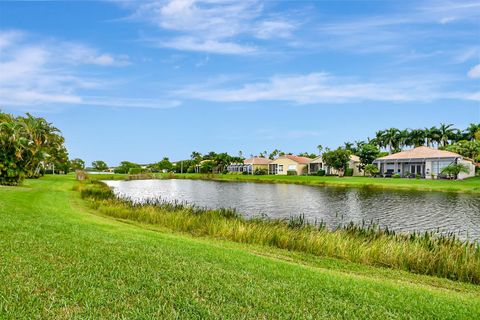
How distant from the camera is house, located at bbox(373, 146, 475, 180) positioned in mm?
57344

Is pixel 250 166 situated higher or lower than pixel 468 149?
lower

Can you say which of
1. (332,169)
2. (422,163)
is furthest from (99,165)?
(422,163)

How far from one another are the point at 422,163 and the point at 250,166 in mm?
48872

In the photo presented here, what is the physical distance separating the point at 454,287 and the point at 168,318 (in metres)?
6.62

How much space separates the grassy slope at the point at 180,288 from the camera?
4938 mm

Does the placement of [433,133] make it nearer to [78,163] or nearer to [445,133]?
[445,133]

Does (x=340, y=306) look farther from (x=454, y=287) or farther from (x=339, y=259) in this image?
(x=339, y=259)

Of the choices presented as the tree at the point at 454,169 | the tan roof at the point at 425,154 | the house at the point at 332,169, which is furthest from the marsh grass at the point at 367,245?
the house at the point at 332,169

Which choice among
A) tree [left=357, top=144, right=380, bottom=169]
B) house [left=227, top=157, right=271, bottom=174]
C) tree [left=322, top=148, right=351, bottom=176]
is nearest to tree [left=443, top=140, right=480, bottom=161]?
tree [left=357, top=144, right=380, bottom=169]

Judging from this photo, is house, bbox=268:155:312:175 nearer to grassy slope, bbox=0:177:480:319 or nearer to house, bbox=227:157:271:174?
house, bbox=227:157:271:174

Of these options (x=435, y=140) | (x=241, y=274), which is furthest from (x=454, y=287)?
(x=435, y=140)

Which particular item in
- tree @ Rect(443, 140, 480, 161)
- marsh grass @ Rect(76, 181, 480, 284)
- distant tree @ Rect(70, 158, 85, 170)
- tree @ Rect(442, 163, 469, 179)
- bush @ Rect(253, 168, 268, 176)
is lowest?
marsh grass @ Rect(76, 181, 480, 284)

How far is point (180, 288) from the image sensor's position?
5.68 m

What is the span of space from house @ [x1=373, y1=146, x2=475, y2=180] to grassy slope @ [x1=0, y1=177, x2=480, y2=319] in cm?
5584
